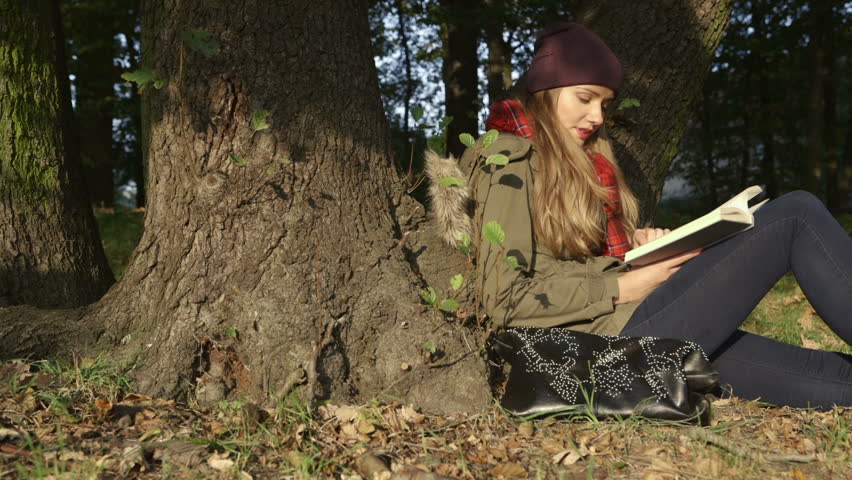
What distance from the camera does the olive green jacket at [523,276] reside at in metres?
2.71

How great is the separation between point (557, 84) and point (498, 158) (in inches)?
21.8

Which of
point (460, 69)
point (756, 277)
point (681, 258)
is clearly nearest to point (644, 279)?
point (681, 258)

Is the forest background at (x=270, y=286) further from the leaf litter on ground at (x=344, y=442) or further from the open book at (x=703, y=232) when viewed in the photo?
the open book at (x=703, y=232)

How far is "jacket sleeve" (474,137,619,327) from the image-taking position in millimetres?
2703

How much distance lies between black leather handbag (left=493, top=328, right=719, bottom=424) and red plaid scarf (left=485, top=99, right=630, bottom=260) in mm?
506

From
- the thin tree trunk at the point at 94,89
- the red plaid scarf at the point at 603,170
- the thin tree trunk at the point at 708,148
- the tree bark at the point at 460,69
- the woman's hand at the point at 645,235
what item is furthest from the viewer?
the thin tree trunk at the point at 708,148

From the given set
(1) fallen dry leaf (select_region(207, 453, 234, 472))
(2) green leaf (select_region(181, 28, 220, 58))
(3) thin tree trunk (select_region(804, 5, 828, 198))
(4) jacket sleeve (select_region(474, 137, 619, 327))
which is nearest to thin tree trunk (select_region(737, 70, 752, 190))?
(3) thin tree trunk (select_region(804, 5, 828, 198))

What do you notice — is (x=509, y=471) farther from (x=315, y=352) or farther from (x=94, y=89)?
(x=94, y=89)

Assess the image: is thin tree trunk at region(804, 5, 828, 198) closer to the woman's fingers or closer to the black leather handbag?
the woman's fingers

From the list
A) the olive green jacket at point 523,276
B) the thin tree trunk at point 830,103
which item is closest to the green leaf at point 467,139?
the olive green jacket at point 523,276

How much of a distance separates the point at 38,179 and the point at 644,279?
2.99 m

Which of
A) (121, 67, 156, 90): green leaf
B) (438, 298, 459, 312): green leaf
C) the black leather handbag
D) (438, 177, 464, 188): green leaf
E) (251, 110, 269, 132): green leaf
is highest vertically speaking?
(121, 67, 156, 90): green leaf

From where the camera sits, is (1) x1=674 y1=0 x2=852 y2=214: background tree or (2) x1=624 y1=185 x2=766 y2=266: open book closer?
(2) x1=624 y1=185 x2=766 y2=266: open book

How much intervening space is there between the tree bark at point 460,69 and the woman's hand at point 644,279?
5.65 metres
